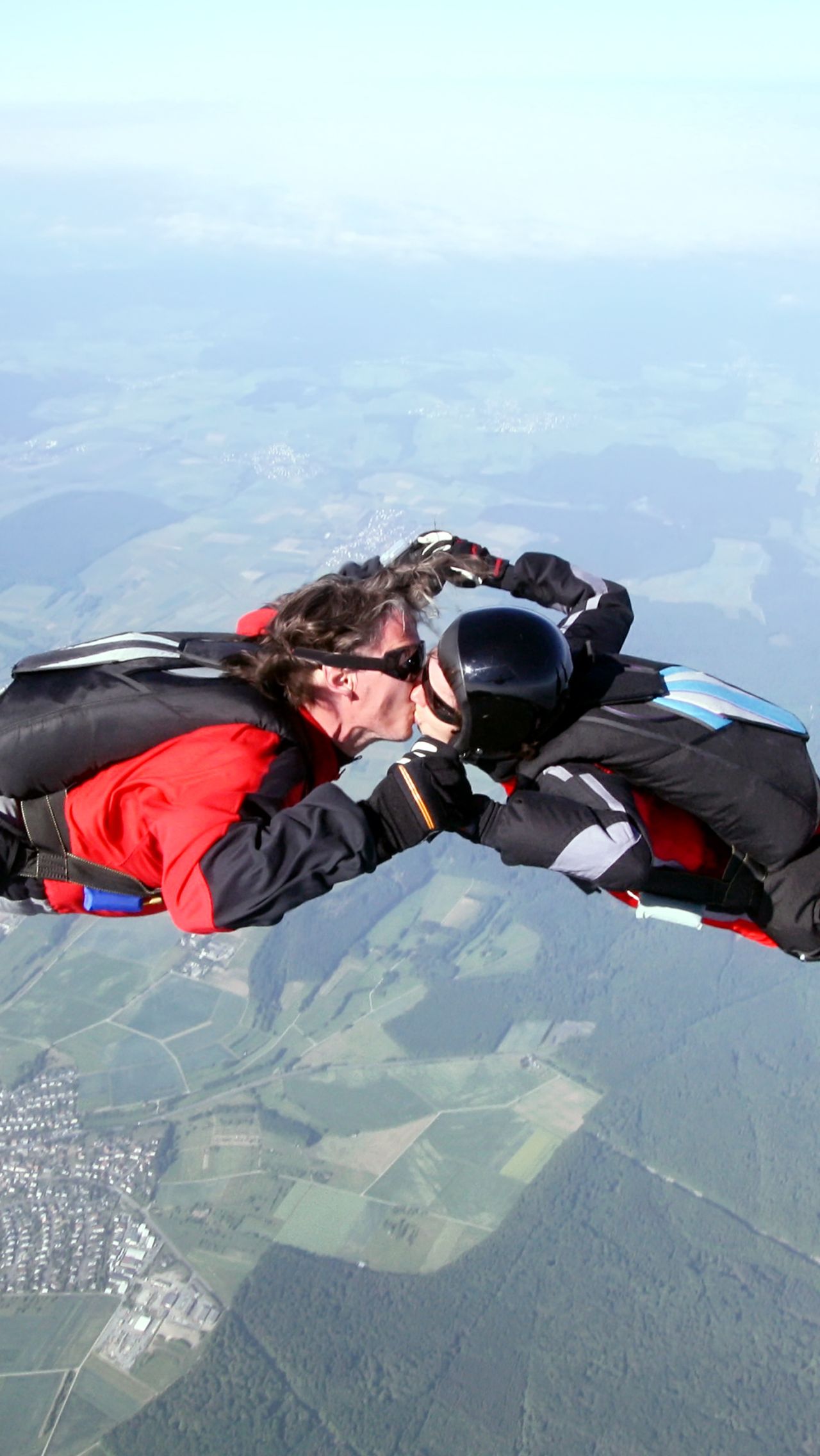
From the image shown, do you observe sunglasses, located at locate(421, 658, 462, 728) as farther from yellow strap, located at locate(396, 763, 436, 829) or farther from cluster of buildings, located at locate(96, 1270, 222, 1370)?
cluster of buildings, located at locate(96, 1270, 222, 1370)

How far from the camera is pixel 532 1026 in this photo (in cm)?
2997

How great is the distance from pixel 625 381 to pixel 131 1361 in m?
96.9

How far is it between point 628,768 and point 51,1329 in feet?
78.9

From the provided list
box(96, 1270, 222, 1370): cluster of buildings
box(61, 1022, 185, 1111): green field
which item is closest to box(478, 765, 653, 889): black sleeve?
box(96, 1270, 222, 1370): cluster of buildings

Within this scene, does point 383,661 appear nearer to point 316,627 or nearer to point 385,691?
point 385,691

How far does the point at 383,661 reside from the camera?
332 centimetres

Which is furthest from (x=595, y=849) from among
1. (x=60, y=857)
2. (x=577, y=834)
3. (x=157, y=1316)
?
(x=157, y=1316)

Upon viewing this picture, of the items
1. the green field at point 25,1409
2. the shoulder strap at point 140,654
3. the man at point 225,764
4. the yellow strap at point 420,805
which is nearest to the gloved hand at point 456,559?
the man at point 225,764

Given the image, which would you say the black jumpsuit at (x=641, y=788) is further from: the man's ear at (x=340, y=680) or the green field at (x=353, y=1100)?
the green field at (x=353, y=1100)

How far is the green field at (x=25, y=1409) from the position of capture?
1945 centimetres

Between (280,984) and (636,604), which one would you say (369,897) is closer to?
(280,984)

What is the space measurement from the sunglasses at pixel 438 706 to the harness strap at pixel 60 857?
3.54 feet

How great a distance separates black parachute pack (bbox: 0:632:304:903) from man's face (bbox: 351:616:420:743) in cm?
25

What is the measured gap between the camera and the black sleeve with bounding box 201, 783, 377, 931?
8.59 ft
